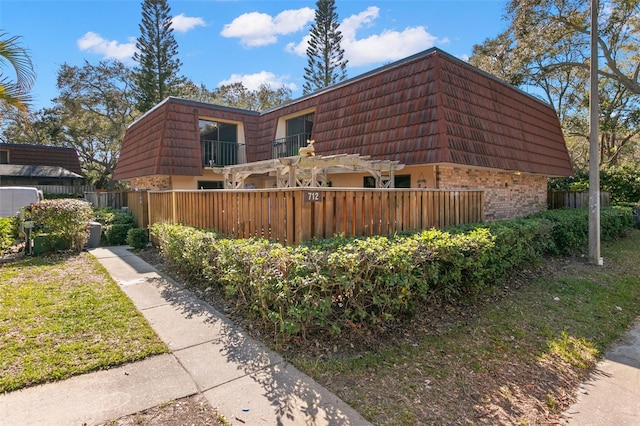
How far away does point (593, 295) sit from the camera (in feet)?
19.7

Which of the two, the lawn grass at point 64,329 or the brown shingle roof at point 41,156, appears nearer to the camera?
the lawn grass at point 64,329

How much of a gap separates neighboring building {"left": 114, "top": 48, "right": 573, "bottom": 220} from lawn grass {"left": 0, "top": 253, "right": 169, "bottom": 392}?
394cm

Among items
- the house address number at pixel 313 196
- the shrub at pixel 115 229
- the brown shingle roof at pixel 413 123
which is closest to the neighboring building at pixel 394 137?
the brown shingle roof at pixel 413 123

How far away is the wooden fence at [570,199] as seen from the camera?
554 inches

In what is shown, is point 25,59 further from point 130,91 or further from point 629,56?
point 629,56

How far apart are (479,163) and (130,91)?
29.0 meters

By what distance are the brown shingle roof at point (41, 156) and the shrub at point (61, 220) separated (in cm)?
2123

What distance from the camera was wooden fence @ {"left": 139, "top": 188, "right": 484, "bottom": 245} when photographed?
4953 millimetres

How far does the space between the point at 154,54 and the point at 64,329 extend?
2862 centimetres

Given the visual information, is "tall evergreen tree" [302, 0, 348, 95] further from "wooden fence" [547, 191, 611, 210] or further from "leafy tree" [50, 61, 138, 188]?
"wooden fence" [547, 191, 611, 210]

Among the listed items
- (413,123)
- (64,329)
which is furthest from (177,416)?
(413,123)

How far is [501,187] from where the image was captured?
10984 mm

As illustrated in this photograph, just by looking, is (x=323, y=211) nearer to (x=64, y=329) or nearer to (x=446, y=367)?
(x=446, y=367)

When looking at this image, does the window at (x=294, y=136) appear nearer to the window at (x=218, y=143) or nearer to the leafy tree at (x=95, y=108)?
the window at (x=218, y=143)
